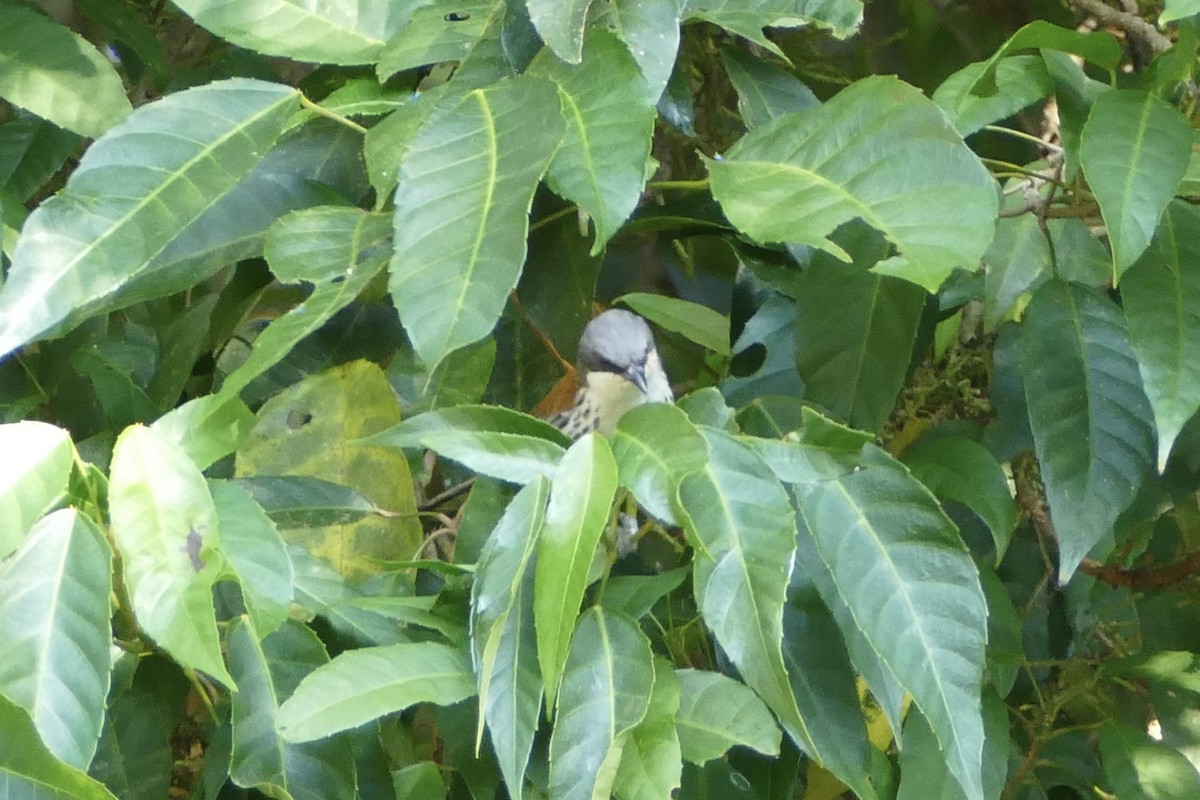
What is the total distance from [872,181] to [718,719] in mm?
327

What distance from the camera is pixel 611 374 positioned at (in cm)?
130

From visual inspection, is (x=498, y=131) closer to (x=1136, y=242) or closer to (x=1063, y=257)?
(x=1136, y=242)

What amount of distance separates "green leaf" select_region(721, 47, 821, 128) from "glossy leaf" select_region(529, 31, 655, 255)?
0.74 ft

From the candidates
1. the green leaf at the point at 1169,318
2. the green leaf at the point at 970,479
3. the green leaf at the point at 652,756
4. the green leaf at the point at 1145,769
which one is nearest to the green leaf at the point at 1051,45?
the green leaf at the point at 1169,318

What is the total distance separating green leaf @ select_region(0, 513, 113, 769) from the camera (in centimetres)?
60

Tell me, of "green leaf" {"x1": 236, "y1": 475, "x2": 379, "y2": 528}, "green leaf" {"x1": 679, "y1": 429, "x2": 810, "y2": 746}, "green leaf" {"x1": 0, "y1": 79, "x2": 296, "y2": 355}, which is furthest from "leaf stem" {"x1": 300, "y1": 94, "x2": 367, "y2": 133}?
"green leaf" {"x1": 679, "y1": 429, "x2": 810, "y2": 746}

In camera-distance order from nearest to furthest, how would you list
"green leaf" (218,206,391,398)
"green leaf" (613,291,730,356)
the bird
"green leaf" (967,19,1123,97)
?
1. "green leaf" (218,206,391,398)
2. "green leaf" (967,19,1123,97)
3. "green leaf" (613,291,730,356)
4. the bird

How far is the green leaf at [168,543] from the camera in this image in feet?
1.93

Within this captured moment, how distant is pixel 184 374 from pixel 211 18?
283 millimetres

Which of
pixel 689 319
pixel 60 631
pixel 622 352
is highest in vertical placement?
pixel 60 631

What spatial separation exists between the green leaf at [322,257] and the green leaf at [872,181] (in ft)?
0.73

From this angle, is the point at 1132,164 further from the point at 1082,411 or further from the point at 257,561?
the point at 257,561

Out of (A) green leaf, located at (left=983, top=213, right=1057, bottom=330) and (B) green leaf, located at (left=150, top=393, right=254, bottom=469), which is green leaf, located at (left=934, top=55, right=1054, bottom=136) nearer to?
(A) green leaf, located at (left=983, top=213, right=1057, bottom=330)

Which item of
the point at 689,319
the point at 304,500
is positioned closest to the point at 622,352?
the point at 689,319
